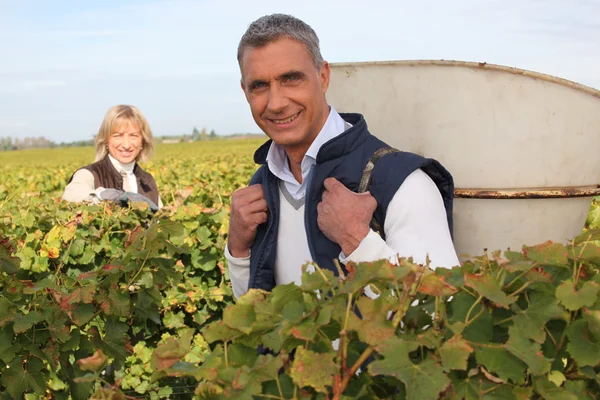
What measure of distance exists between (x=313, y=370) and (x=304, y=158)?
54.5 inches

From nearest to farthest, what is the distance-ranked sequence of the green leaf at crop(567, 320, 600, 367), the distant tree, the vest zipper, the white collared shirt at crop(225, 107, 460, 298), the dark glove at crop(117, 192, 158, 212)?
the green leaf at crop(567, 320, 600, 367) → the white collared shirt at crop(225, 107, 460, 298) → the vest zipper → the dark glove at crop(117, 192, 158, 212) → the distant tree

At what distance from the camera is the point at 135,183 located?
6152 mm

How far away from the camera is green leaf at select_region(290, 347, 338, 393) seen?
3.91ft

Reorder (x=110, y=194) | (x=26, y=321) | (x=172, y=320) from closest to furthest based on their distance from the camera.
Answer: (x=26, y=321)
(x=172, y=320)
(x=110, y=194)

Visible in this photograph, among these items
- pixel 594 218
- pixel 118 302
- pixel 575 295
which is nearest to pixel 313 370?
pixel 575 295

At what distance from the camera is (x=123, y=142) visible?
6.04 metres

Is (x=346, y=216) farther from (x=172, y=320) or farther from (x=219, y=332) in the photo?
(x=172, y=320)

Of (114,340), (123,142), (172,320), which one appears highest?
(123,142)

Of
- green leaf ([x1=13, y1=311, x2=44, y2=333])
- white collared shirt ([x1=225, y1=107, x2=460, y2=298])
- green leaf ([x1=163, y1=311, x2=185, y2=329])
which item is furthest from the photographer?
green leaf ([x1=163, y1=311, x2=185, y2=329])

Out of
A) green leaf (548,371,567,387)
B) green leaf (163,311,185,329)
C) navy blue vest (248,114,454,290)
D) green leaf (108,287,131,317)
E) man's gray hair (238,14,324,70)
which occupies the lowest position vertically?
green leaf (163,311,185,329)

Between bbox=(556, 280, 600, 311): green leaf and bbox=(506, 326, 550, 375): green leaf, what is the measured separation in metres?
0.09

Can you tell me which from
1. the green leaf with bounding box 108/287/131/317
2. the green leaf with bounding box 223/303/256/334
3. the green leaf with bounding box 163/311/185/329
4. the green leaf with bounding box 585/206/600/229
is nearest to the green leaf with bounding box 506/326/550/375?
the green leaf with bounding box 223/303/256/334

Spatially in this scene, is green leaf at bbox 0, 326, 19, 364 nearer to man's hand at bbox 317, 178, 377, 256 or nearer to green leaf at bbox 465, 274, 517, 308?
man's hand at bbox 317, 178, 377, 256

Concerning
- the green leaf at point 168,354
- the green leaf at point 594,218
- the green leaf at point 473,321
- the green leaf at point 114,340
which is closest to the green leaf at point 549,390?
the green leaf at point 473,321
